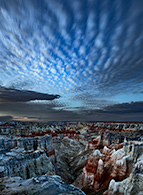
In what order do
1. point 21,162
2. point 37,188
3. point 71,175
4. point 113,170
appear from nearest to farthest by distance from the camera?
point 37,188, point 21,162, point 113,170, point 71,175

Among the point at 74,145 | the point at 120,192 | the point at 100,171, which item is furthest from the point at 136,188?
the point at 74,145

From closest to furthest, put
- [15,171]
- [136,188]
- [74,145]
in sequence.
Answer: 1. [136,188]
2. [15,171]
3. [74,145]

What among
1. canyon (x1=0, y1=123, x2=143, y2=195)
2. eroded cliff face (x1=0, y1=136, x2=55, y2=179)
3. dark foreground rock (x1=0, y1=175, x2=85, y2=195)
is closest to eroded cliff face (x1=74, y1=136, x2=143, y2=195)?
canyon (x1=0, y1=123, x2=143, y2=195)

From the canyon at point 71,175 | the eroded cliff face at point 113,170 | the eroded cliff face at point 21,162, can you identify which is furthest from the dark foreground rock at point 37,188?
the eroded cliff face at point 113,170

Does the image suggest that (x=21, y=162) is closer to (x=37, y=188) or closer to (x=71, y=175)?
(x=37, y=188)

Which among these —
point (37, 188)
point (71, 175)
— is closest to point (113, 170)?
point (37, 188)

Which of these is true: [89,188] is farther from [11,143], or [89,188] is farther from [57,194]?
[11,143]

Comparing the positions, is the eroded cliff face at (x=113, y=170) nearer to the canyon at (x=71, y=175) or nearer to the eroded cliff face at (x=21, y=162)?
the canyon at (x=71, y=175)

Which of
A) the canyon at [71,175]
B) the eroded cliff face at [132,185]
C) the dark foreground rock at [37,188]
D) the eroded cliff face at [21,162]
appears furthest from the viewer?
the eroded cliff face at [21,162]

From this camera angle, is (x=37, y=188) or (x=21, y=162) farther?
(x=21, y=162)

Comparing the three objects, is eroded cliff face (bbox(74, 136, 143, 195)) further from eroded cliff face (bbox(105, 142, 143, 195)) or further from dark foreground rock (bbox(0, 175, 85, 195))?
dark foreground rock (bbox(0, 175, 85, 195))

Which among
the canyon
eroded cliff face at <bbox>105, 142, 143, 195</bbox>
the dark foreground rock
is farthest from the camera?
eroded cliff face at <bbox>105, 142, 143, 195</bbox>
